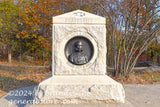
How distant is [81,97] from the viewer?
359cm

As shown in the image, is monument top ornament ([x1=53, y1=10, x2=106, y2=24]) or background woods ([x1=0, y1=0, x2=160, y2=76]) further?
background woods ([x1=0, y1=0, x2=160, y2=76])

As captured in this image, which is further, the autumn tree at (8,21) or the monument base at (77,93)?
the autumn tree at (8,21)

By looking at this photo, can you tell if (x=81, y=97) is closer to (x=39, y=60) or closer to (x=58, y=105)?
(x=58, y=105)

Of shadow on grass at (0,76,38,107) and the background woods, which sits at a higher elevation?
the background woods

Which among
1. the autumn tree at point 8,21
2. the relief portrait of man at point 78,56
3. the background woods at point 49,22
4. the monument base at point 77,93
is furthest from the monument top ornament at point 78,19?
the autumn tree at point 8,21

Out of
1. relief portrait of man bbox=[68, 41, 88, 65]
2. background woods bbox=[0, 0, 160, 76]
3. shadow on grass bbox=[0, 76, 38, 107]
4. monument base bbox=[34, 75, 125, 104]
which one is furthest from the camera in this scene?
background woods bbox=[0, 0, 160, 76]

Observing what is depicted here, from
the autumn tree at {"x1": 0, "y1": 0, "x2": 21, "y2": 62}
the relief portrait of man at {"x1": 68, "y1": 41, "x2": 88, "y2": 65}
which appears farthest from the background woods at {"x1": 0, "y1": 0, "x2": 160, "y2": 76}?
the relief portrait of man at {"x1": 68, "y1": 41, "x2": 88, "y2": 65}

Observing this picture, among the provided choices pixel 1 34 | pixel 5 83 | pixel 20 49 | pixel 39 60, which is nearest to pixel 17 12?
pixel 1 34

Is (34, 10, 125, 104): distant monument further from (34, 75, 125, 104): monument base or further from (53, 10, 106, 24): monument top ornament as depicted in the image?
(34, 75, 125, 104): monument base

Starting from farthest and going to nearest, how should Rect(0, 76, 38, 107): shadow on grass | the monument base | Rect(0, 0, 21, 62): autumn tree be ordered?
Rect(0, 0, 21, 62): autumn tree
Rect(0, 76, 38, 107): shadow on grass
the monument base

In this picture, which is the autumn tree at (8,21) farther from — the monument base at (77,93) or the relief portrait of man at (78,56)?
→ the monument base at (77,93)

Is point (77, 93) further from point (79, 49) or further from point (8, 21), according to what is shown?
point (8, 21)

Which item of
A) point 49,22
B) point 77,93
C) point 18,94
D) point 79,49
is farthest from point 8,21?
point 77,93

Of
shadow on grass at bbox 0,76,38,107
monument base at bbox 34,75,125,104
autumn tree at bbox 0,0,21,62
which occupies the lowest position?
shadow on grass at bbox 0,76,38,107
